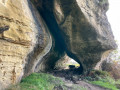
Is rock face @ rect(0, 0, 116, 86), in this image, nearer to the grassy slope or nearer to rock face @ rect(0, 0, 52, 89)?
rock face @ rect(0, 0, 52, 89)

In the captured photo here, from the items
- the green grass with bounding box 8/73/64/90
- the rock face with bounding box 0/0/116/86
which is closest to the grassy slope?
the green grass with bounding box 8/73/64/90

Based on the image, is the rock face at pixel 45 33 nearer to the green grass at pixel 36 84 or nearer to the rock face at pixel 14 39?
the rock face at pixel 14 39

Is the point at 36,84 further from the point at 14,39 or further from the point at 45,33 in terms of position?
the point at 45,33

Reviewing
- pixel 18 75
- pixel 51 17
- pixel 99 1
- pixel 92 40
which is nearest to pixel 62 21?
pixel 51 17

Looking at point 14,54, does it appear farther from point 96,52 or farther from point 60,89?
point 96,52

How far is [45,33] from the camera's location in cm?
797

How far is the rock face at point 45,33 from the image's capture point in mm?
5043

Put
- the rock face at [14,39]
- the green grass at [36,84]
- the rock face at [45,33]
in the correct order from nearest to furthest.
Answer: the rock face at [14,39] < the rock face at [45,33] < the green grass at [36,84]

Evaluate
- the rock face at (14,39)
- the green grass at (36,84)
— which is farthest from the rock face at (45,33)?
the green grass at (36,84)

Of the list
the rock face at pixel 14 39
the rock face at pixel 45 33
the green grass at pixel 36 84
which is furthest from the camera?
the green grass at pixel 36 84

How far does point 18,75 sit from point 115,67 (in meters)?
12.3

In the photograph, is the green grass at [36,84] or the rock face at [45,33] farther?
the green grass at [36,84]

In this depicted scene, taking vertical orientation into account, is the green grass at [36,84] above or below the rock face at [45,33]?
below

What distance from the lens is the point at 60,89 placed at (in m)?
6.03
